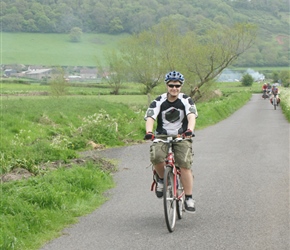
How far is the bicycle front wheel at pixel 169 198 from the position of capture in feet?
27.5

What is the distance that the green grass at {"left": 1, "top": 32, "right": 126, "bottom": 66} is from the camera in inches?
5738

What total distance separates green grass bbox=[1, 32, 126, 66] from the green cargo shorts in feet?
436

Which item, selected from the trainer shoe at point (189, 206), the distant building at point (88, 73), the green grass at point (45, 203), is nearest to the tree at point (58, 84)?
the distant building at point (88, 73)

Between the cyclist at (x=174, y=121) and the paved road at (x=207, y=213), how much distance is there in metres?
0.66

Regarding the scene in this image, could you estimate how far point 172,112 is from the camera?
29.9ft

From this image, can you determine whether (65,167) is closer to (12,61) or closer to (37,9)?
(12,61)

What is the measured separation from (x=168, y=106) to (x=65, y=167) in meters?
5.06

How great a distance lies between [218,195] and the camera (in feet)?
37.4

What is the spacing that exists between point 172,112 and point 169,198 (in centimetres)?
122

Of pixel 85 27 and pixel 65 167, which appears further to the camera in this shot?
pixel 85 27

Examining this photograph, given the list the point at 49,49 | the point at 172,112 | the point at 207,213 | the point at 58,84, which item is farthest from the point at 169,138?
the point at 49,49

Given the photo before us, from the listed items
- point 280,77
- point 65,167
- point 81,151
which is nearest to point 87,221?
point 65,167

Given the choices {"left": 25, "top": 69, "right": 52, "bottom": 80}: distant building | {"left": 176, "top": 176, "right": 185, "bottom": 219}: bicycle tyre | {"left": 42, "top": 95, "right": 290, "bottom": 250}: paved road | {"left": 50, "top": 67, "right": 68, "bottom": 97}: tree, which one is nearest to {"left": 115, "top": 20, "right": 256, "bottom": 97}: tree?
{"left": 50, "top": 67, "right": 68, "bottom": 97}: tree

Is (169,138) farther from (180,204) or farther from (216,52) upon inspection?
(216,52)
